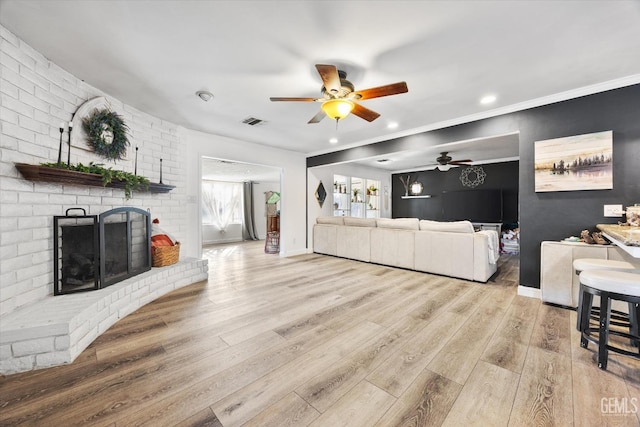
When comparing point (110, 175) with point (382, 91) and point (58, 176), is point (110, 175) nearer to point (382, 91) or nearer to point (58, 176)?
point (58, 176)

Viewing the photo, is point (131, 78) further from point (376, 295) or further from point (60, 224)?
point (376, 295)

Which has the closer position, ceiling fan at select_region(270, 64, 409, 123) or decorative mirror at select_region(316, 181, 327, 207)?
ceiling fan at select_region(270, 64, 409, 123)

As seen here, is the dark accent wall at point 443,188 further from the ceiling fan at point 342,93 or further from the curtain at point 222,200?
the ceiling fan at point 342,93

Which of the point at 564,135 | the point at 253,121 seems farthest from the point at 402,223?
the point at 253,121

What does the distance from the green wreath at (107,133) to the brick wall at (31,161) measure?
125 millimetres

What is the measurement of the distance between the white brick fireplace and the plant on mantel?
15 centimetres

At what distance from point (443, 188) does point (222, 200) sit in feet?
23.6

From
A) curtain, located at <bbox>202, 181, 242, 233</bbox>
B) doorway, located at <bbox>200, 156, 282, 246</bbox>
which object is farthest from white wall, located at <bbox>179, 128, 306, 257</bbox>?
curtain, located at <bbox>202, 181, 242, 233</bbox>

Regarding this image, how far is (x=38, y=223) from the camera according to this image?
2.17m

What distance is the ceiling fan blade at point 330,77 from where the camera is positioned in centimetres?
192

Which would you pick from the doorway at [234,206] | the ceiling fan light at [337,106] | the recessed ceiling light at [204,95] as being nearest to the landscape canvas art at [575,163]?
the ceiling fan light at [337,106]

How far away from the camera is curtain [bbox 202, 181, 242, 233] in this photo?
26.8 ft

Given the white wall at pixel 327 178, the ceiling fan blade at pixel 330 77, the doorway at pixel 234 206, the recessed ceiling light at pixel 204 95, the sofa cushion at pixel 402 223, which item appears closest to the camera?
the ceiling fan blade at pixel 330 77

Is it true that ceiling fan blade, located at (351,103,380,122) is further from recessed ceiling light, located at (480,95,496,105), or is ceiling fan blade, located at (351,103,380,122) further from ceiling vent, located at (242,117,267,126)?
ceiling vent, located at (242,117,267,126)
